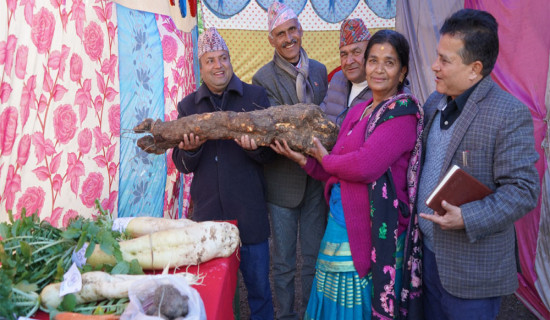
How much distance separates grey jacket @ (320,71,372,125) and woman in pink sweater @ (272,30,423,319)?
44cm

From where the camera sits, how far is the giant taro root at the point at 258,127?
7.11 feet

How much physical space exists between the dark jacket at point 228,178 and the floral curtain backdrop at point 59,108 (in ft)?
1.86

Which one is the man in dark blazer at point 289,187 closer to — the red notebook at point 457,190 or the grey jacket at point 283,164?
the grey jacket at point 283,164

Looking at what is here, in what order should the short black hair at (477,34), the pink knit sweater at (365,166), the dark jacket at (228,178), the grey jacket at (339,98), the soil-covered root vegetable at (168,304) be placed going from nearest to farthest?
the soil-covered root vegetable at (168,304) < the short black hair at (477,34) < the pink knit sweater at (365,166) < the dark jacket at (228,178) < the grey jacket at (339,98)

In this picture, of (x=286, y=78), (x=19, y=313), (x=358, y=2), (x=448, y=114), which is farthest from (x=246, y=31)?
(x=19, y=313)

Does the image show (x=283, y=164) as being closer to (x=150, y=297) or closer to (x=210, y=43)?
(x=210, y=43)

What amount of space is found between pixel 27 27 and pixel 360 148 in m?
1.63

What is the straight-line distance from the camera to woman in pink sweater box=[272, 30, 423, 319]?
5.79 feet

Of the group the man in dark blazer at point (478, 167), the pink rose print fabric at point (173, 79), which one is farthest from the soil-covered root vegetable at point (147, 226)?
the pink rose print fabric at point (173, 79)

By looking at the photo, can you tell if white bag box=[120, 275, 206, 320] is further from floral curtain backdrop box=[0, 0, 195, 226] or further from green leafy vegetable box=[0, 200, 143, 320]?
floral curtain backdrop box=[0, 0, 195, 226]

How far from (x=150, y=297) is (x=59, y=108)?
4.50 feet

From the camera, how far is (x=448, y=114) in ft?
5.61

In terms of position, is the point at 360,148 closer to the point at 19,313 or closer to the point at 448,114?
the point at 448,114

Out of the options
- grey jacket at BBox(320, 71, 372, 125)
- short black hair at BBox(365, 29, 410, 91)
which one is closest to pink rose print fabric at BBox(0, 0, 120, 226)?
grey jacket at BBox(320, 71, 372, 125)
